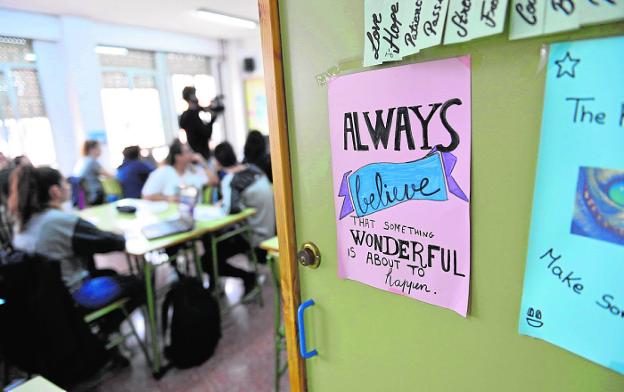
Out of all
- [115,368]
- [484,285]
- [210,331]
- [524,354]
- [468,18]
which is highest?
[468,18]

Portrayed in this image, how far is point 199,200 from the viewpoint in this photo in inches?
140

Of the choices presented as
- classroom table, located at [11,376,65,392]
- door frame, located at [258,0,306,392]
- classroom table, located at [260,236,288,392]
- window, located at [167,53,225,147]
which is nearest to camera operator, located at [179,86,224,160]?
window, located at [167,53,225,147]

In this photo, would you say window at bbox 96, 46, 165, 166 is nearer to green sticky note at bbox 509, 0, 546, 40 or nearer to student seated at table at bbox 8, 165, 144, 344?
student seated at table at bbox 8, 165, 144, 344

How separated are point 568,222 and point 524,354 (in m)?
0.24

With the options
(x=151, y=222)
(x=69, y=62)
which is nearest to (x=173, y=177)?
(x=151, y=222)

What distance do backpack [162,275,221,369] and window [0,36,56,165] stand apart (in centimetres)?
368

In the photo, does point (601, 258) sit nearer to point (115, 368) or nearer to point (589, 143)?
point (589, 143)

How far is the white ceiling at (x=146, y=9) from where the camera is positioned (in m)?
4.43

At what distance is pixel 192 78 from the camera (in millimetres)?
7137

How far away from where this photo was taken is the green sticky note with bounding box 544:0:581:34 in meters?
0.47

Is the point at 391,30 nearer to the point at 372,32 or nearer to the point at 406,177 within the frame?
the point at 372,32

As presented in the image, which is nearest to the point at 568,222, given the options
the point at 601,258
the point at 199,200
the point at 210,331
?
the point at 601,258

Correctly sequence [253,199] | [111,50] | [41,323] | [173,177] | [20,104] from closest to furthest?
[41,323] < [253,199] < [173,177] < [20,104] < [111,50]

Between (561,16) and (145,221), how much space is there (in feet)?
9.22
